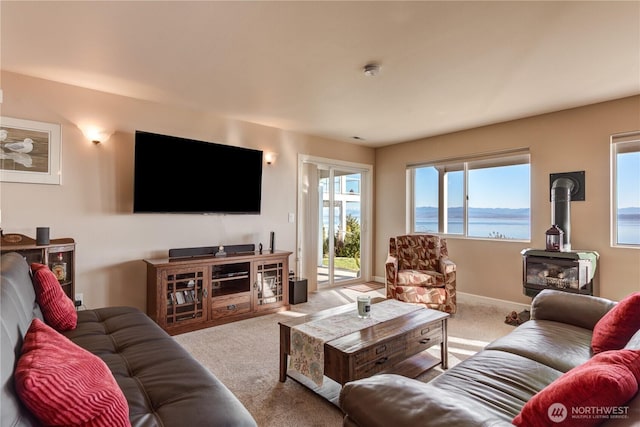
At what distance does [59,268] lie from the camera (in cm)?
273

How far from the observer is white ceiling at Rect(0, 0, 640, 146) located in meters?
1.96

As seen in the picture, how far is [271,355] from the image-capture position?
267cm

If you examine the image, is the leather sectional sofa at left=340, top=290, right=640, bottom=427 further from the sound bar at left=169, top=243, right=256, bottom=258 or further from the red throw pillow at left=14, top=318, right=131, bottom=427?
the sound bar at left=169, top=243, right=256, bottom=258

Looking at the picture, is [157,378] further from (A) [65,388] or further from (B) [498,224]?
(B) [498,224]

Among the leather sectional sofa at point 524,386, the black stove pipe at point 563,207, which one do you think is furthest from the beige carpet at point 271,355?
the black stove pipe at point 563,207

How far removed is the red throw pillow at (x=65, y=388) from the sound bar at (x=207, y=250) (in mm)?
2486

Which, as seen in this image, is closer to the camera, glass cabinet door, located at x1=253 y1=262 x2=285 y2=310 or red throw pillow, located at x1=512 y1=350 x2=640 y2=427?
red throw pillow, located at x1=512 y1=350 x2=640 y2=427

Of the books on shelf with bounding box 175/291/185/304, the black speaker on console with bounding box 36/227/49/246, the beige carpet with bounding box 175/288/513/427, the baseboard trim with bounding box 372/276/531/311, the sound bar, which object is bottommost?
the beige carpet with bounding box 175/288/513/427

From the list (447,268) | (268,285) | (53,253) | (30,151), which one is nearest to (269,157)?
(268,285)

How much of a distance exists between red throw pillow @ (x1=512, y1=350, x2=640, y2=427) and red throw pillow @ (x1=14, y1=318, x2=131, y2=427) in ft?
3.94

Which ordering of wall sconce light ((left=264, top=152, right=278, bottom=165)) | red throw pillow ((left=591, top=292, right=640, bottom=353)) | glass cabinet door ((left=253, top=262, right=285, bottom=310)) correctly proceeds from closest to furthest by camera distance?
red throw pillow ((left=591, top=292, right=640, bottom=353)) → glass cabinet door ((left=253, top=262, right=285, bottom=310)) → wall sconce light ((left=264, top=152, right=278, bottom=165))

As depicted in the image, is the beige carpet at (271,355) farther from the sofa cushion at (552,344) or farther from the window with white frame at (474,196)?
the window with white frame at (474,196)

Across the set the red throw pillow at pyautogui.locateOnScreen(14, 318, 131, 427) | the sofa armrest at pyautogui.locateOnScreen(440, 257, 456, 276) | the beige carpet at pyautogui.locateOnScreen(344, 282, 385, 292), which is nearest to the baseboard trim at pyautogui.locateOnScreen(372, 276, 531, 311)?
the sofa armrest at pyautogui.locateOnScreen(440, 257, 456, 276)

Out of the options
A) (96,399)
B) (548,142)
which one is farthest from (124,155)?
(548,142)
